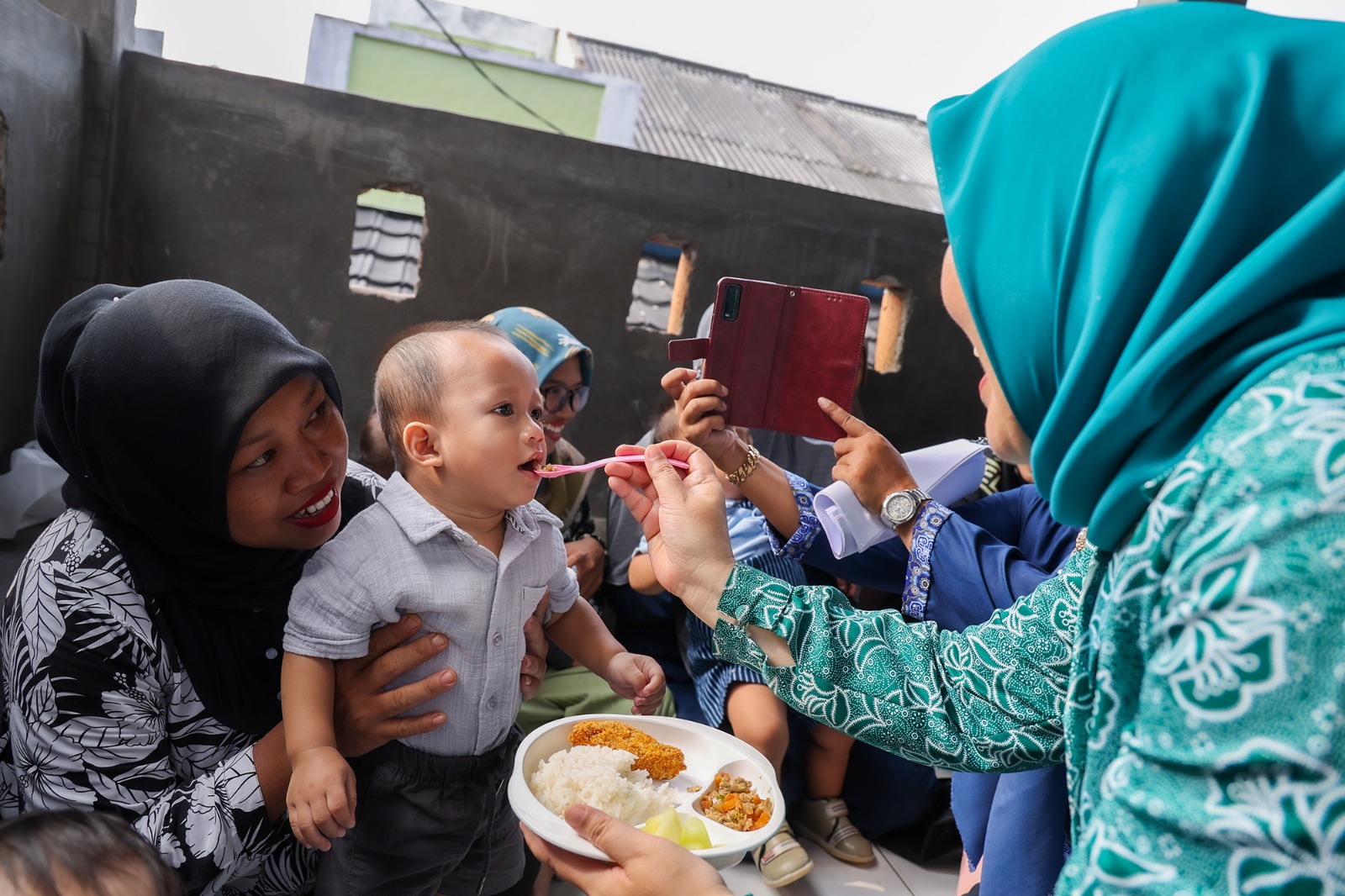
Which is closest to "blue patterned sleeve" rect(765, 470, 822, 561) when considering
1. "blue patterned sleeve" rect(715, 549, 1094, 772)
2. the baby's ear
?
"blue patterned sleeve" rect(715, 549, 1094, 772)

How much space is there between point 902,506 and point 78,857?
1.76m

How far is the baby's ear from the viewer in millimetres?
1876

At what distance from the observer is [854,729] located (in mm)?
1448

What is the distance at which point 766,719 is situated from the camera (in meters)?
3.09

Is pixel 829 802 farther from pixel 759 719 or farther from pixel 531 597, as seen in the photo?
pixel 531 597

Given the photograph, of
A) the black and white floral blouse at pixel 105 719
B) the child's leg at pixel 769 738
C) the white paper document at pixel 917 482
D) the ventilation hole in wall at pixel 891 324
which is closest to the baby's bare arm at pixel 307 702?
the black and white floral blouse at pixel 105 719

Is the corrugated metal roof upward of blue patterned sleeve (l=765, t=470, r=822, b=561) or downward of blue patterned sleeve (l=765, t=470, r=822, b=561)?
upward

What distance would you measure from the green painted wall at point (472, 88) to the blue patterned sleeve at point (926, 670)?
9023 millimetres

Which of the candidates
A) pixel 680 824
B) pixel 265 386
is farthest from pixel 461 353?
pixel 680 824

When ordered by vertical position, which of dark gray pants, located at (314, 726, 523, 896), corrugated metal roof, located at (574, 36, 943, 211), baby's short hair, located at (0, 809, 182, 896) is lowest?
dark gray pants, located at (314, 726, 523, 896)

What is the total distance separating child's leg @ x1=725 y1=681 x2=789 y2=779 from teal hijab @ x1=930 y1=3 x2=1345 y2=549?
2.28 meters

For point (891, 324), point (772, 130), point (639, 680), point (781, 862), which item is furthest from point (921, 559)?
point (772, 130)

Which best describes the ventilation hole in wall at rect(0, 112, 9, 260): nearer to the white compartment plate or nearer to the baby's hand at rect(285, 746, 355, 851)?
the baby's hand at rect(285, 746, 355, 851)

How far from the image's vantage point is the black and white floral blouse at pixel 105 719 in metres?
1.50
